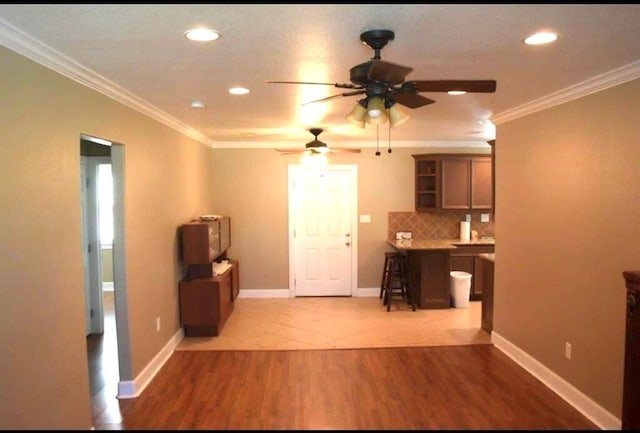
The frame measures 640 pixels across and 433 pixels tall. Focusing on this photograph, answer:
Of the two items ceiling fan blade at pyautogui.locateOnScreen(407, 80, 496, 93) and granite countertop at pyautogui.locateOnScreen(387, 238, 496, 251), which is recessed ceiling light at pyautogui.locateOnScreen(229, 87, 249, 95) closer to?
ceiling fan blade at pyautogui.locateOnScreen(407, 80, 496, 93)

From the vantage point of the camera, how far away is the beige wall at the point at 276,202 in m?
6.65

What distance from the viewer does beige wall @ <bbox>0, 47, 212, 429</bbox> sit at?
6.54 feet

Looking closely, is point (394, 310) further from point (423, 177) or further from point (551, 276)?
point (551, 276)

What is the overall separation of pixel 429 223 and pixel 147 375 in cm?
470

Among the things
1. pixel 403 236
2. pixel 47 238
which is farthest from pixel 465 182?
pixel 47 238

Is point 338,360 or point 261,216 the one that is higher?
point 261,216

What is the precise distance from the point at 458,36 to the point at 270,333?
13.0 feet

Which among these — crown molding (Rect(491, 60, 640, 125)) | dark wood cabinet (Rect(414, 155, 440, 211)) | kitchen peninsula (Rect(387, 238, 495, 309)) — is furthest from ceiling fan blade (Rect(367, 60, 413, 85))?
dark wood cabinet (Rect(414, 155, 440, 211))

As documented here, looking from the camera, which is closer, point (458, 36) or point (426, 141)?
Result: point (458, 36)

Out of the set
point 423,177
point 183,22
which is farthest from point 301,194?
point 183,22

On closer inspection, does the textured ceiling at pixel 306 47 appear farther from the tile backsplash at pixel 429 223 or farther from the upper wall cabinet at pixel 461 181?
the tile backsplash at pixel 429 223

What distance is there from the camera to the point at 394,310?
19.7 ft

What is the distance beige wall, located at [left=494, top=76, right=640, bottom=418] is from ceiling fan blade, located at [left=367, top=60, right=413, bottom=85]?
172cm

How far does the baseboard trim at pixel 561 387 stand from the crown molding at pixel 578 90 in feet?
7.17
